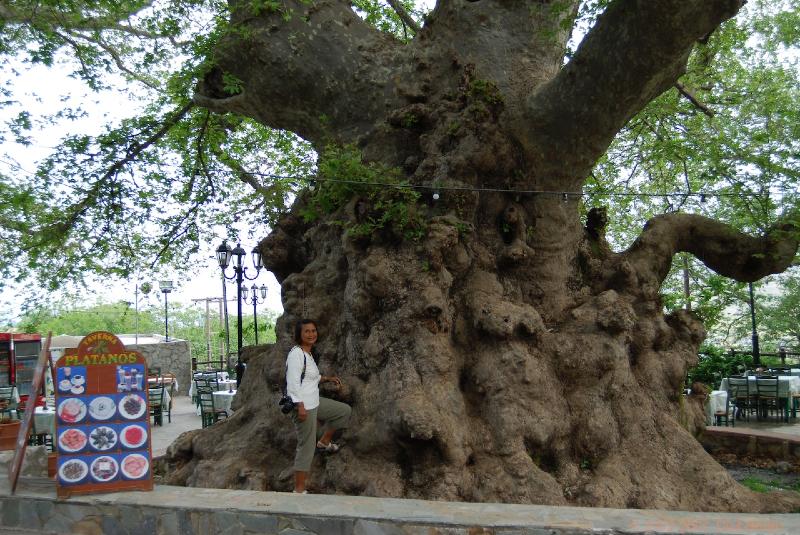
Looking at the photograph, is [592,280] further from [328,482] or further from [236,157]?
[236,157]

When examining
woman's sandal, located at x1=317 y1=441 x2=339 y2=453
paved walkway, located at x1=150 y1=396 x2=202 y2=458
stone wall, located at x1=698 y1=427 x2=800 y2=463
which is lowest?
paved walkway, located at x1=150 y1=396 x2=202 y2=458

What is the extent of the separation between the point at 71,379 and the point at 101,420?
355mm

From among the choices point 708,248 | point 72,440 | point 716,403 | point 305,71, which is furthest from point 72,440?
point 716,403

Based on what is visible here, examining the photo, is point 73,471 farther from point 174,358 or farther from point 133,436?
point 174,358

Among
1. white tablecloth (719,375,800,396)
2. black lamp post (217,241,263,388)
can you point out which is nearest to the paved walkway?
black lamp post (217,241,263,388)

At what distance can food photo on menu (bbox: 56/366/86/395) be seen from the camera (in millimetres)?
4625

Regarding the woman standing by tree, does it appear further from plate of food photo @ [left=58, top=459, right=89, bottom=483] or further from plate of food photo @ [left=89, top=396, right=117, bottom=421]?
plate of food photo @ [left=58, top=459, right=89, bottom=483]

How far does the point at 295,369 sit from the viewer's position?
16.1ft

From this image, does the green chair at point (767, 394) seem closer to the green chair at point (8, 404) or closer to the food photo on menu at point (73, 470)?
the food photo on menu at point (73, 470)

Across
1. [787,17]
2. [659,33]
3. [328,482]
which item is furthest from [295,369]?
[787,17]

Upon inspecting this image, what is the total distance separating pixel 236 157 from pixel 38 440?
4.94m

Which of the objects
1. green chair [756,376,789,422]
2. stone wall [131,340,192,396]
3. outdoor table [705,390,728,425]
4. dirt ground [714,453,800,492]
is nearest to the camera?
dirt ground [714,453,800,492]

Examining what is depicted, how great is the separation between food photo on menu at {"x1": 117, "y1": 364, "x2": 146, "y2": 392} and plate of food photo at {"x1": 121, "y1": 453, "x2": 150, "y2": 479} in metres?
0.47

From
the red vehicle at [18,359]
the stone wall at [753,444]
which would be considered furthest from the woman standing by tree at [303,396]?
the red vehicle at [18,359]
